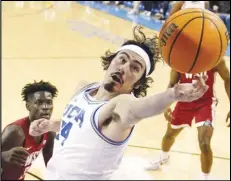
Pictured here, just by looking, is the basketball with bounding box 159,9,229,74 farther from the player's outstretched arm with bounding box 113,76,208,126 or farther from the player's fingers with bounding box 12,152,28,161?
the player's fingers with bounding box 12,152,28,161

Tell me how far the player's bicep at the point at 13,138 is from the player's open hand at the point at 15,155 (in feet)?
0.06

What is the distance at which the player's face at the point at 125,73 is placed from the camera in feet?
2.95

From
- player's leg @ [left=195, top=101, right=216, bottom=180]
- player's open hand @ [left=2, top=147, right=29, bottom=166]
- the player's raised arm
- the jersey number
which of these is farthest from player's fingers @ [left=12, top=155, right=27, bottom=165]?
player's leg @ [left=195, top=101, right=216, bottom=180]

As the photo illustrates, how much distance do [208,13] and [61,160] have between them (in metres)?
0.40

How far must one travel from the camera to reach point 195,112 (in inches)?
84.5

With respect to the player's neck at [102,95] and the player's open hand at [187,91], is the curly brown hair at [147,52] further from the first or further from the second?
the player's open hand at [187,91]

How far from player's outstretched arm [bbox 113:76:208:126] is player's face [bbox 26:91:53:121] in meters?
0.18

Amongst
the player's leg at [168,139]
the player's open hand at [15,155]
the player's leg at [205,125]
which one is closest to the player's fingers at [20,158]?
the player's open hand at [15,155]

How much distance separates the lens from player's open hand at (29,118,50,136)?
96 cm

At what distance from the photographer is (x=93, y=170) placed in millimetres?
929

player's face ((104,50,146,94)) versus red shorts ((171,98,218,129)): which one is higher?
player's face ((104,50,146,94))

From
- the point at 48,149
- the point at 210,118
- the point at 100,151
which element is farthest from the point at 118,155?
the point at 210,118

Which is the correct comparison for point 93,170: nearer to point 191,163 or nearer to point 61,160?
point 61,160

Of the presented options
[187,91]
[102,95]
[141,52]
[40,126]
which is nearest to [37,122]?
[40,126]
